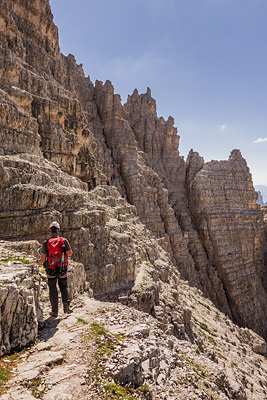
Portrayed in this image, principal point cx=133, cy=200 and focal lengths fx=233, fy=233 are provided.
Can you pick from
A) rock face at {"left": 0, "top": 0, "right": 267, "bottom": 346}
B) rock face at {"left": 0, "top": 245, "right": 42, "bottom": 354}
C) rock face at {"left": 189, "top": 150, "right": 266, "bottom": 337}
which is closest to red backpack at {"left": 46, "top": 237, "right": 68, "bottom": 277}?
rock face at {"left": 0, "top": 245, "right": 42, "bottom": 354}

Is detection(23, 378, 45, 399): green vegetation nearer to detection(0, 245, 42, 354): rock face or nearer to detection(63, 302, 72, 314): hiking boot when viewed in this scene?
detection(0, 245, 42, 354): rock face

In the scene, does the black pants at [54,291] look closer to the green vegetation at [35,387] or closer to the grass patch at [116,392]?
the green vegetation at [35,387]

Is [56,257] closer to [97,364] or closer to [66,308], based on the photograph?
[66,308]

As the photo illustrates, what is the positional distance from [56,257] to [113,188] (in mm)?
34742

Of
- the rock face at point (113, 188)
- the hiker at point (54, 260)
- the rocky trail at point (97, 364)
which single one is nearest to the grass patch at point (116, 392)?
the rocky trail at point (97, 364)

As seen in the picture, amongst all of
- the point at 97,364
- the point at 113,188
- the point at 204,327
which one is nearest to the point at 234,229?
the point at 113,188

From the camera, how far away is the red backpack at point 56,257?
9094 millimetres

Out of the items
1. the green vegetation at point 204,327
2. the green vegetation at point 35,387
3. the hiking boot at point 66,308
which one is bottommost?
the green vegetation at point 204,327

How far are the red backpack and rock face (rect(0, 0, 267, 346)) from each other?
9.13 metres

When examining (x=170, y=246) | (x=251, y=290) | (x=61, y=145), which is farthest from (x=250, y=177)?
(x=61, y=145)

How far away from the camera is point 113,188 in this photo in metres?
43.6

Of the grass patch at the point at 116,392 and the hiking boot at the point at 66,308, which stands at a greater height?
the hiking boot at the point at 66,308

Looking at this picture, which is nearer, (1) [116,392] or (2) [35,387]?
(2) [35,387]

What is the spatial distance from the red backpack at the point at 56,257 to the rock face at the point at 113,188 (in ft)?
30.0
